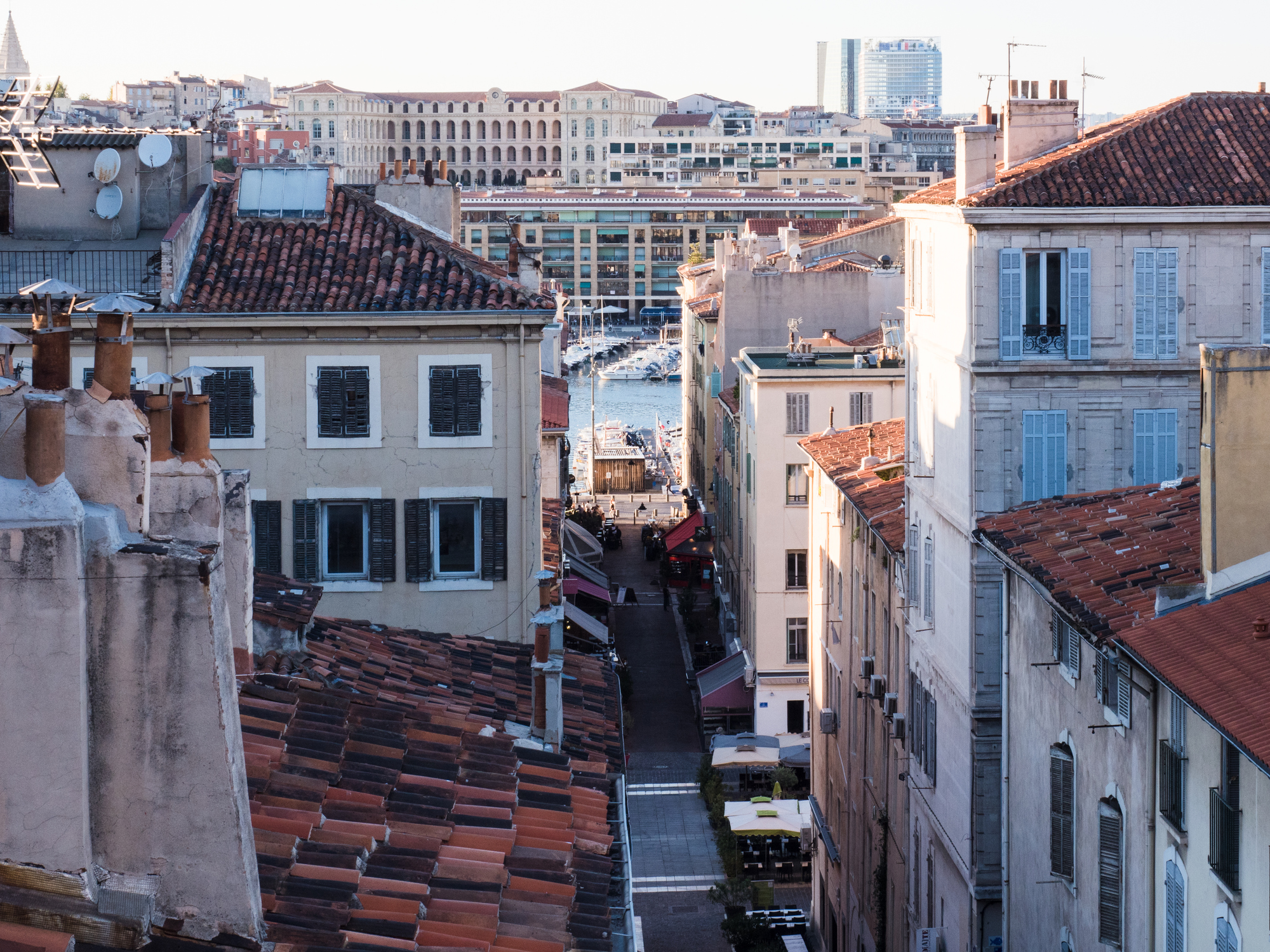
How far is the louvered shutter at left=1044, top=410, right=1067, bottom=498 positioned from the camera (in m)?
24.7

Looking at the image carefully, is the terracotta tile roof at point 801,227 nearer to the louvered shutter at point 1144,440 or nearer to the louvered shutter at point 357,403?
the louvered shutter at point 357,403

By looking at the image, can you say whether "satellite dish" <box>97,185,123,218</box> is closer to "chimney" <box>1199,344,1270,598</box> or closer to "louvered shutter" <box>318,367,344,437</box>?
"louvered shutter" <box>318,367,344,437</box>

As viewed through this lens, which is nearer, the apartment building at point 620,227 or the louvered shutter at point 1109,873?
the louvered shutter at point 1109,873

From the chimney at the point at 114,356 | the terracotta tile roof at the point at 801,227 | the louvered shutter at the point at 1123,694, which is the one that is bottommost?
the louvered shutter at the point at 1123,694

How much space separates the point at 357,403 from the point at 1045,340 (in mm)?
10611

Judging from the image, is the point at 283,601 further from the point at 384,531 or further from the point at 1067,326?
the point at 1067,326

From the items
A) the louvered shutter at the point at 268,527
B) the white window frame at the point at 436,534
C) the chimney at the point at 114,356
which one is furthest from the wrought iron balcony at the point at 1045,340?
the chimney at the point at 114,356

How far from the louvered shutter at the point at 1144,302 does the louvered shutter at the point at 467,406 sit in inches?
388

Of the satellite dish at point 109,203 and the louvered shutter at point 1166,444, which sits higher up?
the satellite dish at point 109,203

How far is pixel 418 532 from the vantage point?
28.5 m

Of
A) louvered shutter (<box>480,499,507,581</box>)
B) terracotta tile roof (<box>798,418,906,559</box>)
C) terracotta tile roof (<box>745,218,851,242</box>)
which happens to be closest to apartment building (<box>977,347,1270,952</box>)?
terracotta tile roof (<box>798,418,906,559</box>)

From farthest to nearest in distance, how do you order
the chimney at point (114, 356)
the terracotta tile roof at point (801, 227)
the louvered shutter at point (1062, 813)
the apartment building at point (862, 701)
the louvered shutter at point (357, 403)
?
the terracotta tile roof at point (801, 227) → the apartment building at point (862, 701) → the louvered shutter at point (357, 403) → the louvered shutter at point (1062, 813) → the chimney at point (114, 356)

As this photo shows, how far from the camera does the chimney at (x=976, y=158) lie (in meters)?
25.3

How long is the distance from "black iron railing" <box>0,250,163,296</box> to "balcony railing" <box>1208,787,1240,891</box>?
20052 mm
